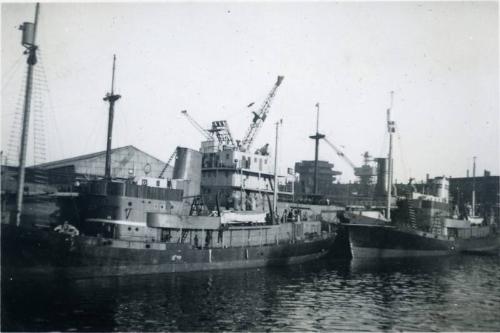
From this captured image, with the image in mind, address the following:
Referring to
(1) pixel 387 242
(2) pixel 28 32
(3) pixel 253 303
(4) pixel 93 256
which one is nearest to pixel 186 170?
(4) pixel 93 256

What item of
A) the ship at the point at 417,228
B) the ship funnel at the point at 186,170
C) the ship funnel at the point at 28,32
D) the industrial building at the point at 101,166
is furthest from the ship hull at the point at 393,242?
the ship funnel at the point at 28,32

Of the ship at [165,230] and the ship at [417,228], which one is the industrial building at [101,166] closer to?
the ship at [165,230]

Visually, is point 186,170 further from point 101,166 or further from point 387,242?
point 387,242

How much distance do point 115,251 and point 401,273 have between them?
67.9ft

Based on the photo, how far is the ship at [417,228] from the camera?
38062mm

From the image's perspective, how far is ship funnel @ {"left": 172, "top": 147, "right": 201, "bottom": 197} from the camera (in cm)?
3053

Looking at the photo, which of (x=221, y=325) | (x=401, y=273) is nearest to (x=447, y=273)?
(x=401, y=273)

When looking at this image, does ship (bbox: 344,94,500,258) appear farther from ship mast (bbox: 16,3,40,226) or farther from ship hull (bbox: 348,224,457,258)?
ship mast (bbox: 16,3,40,226)

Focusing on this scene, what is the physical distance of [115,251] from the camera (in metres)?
23.6

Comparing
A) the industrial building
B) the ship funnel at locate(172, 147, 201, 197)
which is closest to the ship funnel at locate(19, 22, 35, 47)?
the ship funnel at locate(172, 147, 201, 197)

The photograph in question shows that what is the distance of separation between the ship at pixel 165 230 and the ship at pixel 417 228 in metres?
3.40

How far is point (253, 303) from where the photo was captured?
1886 centimetres

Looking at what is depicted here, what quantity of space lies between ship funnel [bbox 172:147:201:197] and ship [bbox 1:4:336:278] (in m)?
0.08

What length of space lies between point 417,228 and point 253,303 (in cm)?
3153
